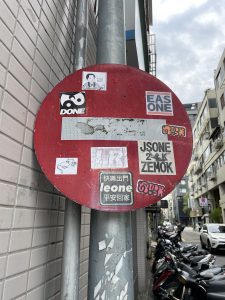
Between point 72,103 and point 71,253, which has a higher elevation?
point 72,103

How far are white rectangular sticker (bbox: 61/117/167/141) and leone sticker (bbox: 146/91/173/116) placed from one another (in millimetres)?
76

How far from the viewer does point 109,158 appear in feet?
5.82

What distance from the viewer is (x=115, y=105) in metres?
1.97

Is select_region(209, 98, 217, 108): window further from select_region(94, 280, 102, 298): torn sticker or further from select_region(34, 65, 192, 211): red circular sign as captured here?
select_region(94, 280, 102, 298): torn sticker

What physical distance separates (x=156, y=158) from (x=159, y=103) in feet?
1.37

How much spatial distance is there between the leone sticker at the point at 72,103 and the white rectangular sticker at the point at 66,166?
0.32 metres

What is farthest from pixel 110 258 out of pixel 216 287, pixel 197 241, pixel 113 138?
pixel 197 241

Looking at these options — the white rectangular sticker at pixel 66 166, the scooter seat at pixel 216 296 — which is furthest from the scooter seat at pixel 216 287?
the white rectangular sticker at pixel 66 166

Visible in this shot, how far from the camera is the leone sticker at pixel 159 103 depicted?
6.42ft

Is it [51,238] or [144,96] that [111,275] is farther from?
[144,96]

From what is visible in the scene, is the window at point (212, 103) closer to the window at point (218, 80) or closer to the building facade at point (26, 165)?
the window at point (218, 80)

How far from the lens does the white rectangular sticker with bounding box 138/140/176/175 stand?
69.3 inches

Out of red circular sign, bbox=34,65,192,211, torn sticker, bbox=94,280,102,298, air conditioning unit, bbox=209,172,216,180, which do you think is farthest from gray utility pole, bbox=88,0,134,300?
air conditioning unit, bbox=209,172,216,180

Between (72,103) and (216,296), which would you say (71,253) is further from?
(216,296)
